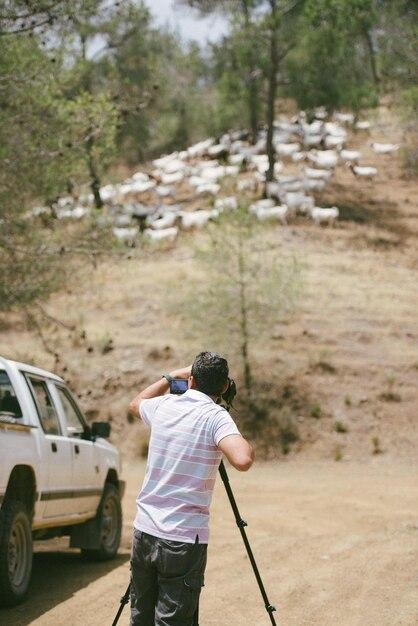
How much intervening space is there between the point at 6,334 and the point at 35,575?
64.2 feet

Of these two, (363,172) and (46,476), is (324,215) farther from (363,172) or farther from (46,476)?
(46,476)

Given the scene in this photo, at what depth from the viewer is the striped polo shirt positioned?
200 inches

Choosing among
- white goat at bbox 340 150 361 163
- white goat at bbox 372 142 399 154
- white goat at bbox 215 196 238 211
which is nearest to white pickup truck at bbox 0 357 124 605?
white goat at bbox 215 196 238 211

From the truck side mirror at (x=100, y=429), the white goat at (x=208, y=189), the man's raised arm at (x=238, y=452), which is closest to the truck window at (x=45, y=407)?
the truck side mirror at (x=100, y=429)

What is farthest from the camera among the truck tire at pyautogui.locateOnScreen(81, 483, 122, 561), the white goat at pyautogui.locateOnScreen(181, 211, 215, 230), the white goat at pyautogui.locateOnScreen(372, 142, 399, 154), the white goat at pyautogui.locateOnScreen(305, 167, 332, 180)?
the white goat at pyautogui.locateOnScreen(372, 142, 399, 154)

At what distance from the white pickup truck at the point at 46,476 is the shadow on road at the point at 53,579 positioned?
152 millimetres

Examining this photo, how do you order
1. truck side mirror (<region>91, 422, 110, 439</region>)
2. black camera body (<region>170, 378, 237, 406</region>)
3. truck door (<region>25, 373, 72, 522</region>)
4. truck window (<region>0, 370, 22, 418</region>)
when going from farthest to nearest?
truck side mirror (<region>91, 422, 110, 439</region>), truck door (<region>25, 373, 72, 522</region>), truck window (<region>0, 370, 22, 418</region>), black camera body (<region>170, 378, 237, 406</region>)

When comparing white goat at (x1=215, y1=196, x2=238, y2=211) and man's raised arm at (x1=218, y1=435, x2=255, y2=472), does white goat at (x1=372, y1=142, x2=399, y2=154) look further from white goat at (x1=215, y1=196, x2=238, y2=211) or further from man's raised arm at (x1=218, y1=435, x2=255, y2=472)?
man's raised arm at (x1=218, y1=435, x2=255, y2=472)

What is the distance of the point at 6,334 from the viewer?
29125mm

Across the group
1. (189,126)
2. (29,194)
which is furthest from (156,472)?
(189,126)

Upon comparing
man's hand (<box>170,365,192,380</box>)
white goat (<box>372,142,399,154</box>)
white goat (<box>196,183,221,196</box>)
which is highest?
white goat (<box>372,142,399,154</box>)

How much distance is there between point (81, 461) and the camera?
33.5ft

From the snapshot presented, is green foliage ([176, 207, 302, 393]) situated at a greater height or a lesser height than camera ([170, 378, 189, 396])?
greater

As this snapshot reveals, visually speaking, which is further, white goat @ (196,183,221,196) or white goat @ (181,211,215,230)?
white goat @ (196,183,221,196)
